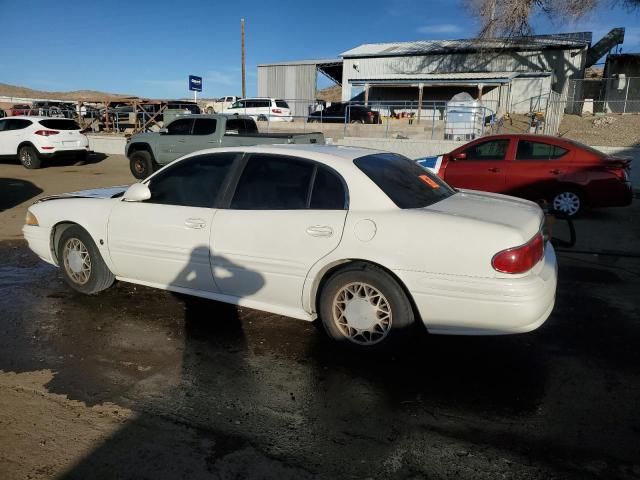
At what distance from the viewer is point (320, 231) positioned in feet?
11.5

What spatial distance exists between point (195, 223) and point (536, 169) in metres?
6.89

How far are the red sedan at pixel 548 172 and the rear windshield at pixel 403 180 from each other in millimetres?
5178

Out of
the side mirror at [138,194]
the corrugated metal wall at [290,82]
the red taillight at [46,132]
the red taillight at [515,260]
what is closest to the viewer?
the red taillight at [515,260]

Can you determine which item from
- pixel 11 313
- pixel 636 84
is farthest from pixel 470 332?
pixel 636 84

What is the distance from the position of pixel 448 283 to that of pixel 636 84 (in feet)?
101

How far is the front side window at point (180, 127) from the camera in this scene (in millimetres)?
13203

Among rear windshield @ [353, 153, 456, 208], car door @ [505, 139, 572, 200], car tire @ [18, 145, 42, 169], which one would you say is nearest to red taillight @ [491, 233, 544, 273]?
rear windshield @ [353, 153, 456, 208]

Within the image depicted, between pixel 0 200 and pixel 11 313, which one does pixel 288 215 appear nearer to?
pixel 11 313

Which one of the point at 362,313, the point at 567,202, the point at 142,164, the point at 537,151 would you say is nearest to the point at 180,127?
the point at 142,164

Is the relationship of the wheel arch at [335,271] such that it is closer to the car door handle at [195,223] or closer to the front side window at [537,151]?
the car door handle at [195,223]

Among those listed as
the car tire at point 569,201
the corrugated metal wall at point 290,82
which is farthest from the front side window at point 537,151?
the corrugated metal wall at point 290,82

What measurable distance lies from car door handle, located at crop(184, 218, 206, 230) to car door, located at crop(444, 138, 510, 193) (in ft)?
21.0

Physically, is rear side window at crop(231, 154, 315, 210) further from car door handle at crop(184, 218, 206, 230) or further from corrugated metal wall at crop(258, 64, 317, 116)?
corrugated metal wall at crop(258, 64, 317, 116)

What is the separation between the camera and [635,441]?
8.79ft
